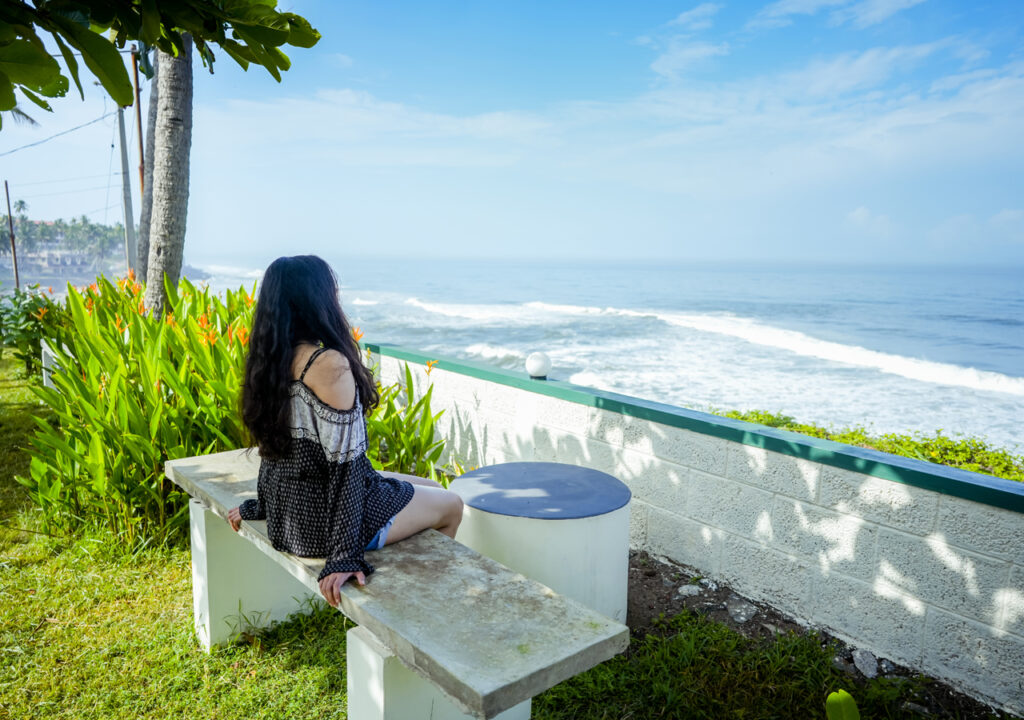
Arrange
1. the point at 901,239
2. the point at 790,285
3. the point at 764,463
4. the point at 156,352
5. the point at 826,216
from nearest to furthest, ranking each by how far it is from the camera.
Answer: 1. the point at 764,463
2. the point at 156,352
3. the point at 790,285
4. the point at 826,216
5. the point at 901,239

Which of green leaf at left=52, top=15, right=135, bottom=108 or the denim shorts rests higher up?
green leaf at left=52, top=15, right=135, bottom=108

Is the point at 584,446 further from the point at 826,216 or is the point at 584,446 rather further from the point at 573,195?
the point at 573,195

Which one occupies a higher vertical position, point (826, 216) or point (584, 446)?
point (826, 216)

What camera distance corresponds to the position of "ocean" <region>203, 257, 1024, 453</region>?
1661cm

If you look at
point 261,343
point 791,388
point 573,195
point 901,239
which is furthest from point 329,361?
point 901,239

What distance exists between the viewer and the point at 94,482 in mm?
3400

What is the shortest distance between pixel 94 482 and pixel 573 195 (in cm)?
8560

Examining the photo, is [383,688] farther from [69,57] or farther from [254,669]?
[69,57]

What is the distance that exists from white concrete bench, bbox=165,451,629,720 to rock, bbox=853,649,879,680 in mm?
1282

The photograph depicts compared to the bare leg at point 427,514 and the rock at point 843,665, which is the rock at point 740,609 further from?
the bare leg at point 427,514

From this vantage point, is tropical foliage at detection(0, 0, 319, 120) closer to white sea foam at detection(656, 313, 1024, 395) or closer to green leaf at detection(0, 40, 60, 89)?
green leaf at detection(0, 40, 60, 89)

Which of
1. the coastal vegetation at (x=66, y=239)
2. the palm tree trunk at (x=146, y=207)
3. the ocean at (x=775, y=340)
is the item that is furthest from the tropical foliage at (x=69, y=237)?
the palm tree trunk at (x=146, y=207)

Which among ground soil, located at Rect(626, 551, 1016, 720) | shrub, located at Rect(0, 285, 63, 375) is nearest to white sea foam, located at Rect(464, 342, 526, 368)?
shrub, located at Rect(0, 285, 63, 375)

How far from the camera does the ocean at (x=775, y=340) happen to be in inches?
654
